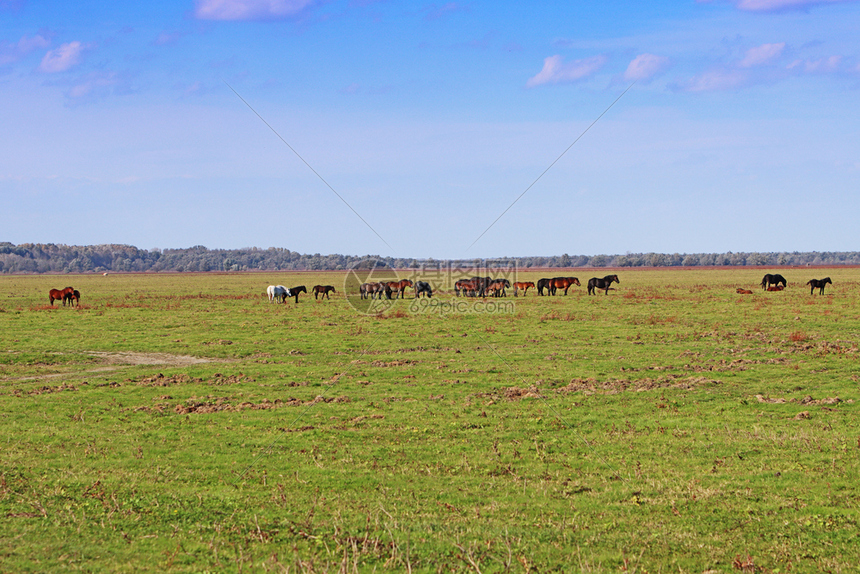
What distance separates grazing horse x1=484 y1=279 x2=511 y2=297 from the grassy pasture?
78.6 ft

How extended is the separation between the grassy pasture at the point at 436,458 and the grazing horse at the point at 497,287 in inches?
944

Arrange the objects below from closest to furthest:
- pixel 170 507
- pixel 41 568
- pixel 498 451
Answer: pixel 41 568 → pixel 170 507 → pixel 498 451

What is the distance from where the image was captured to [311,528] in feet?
22.2

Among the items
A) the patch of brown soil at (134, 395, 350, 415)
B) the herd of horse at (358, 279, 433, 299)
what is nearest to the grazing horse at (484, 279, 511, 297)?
the herd of horse at (358, 279, 433, 299)

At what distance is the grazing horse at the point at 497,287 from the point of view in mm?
45531

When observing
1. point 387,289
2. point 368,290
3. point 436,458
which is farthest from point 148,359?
point 368,290

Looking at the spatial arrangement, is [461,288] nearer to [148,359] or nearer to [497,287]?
[497,287]

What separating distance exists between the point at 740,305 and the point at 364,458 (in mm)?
31421

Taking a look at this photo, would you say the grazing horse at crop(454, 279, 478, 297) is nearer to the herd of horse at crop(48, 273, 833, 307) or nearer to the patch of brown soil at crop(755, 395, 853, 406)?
the herd of horse at crop(48, 273, 833, 307)

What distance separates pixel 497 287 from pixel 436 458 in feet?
122

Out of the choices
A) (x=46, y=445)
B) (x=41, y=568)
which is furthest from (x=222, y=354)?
(x=41, y=568)

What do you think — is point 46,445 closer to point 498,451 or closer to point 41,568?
point 41,568

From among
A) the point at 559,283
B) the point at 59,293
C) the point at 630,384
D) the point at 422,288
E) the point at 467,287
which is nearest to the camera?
A: the point at 630,384

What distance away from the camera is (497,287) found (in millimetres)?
46281
